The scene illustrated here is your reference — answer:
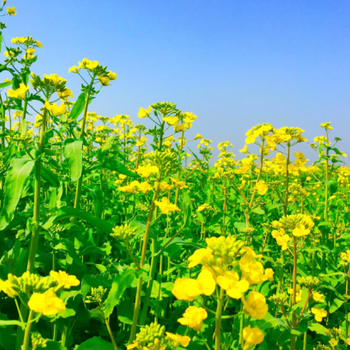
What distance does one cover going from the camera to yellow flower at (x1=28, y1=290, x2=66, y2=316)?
1064 mm

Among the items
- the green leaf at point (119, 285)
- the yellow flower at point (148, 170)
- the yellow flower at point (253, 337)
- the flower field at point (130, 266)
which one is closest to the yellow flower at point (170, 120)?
the flower field at point (130, 266)

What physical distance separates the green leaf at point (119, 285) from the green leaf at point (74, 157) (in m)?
0.63

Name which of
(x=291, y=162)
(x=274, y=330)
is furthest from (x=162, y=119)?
(x=274, y=330)

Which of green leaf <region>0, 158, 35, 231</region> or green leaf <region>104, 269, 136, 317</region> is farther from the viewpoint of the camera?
green leaf <region>0, 158, 35, 231</region>

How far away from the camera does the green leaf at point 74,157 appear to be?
1751mm

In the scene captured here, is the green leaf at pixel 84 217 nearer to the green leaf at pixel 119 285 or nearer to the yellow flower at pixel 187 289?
the green leaf at pixel 119 285

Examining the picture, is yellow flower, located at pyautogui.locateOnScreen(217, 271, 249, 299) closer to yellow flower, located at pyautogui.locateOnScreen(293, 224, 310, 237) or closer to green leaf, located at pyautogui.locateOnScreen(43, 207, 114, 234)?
green leaf, located at pyautogui.locateOnScreen(43, 207, 114, 234)

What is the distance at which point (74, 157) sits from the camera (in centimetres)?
181

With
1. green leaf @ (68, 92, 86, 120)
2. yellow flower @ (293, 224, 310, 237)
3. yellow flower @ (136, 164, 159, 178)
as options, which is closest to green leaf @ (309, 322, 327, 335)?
yellow flower @ (293, 224, 310, 237)

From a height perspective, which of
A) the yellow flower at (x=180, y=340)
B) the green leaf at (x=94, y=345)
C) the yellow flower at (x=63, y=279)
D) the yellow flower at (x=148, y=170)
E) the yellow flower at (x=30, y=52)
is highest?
the yellow flower at (x=30, y=52)

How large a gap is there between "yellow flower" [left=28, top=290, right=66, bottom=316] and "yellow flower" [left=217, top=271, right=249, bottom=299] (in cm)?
59

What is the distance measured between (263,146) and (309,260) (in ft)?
5.04

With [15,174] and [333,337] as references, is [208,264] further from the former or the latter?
[333,337]

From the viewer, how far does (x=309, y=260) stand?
3.50 meters
